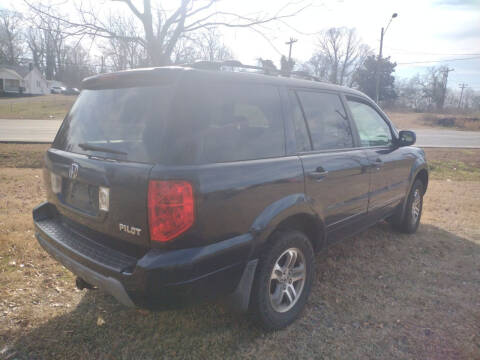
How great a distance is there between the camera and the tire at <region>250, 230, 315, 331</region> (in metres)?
2.38

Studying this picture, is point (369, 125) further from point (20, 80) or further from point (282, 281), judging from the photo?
point (20, 80)

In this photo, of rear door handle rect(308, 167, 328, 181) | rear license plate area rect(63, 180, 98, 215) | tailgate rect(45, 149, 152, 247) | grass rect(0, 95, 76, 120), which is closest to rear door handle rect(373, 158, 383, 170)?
rear door handle rect(308, 167, 328, 181)

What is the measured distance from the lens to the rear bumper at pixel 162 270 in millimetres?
1871

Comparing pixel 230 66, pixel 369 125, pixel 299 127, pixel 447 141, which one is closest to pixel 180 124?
pixel 230 66

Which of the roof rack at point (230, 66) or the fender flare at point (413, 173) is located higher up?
the roof rack at point (230, 66)

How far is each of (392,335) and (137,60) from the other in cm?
1282

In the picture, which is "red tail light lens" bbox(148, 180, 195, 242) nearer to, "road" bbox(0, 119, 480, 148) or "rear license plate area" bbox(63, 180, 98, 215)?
"rear license plate area" bbox(63, 180, 98, 215)

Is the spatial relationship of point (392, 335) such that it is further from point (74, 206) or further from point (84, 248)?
point (74, 206)

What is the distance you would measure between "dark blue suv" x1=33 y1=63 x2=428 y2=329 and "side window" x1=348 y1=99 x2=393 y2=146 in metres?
0.52

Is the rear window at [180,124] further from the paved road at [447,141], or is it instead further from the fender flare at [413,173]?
the paved road at [447,141]

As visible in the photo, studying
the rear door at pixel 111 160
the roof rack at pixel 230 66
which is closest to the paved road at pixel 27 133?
the rear door at pixel 111 160

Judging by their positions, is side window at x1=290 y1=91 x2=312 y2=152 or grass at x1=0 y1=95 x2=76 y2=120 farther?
grass at x1=0 y1=95 x2=76 y2=120

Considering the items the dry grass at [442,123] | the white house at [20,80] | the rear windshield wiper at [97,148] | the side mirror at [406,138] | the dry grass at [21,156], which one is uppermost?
the white house at [20,80]

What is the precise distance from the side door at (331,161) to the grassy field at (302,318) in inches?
25.5
